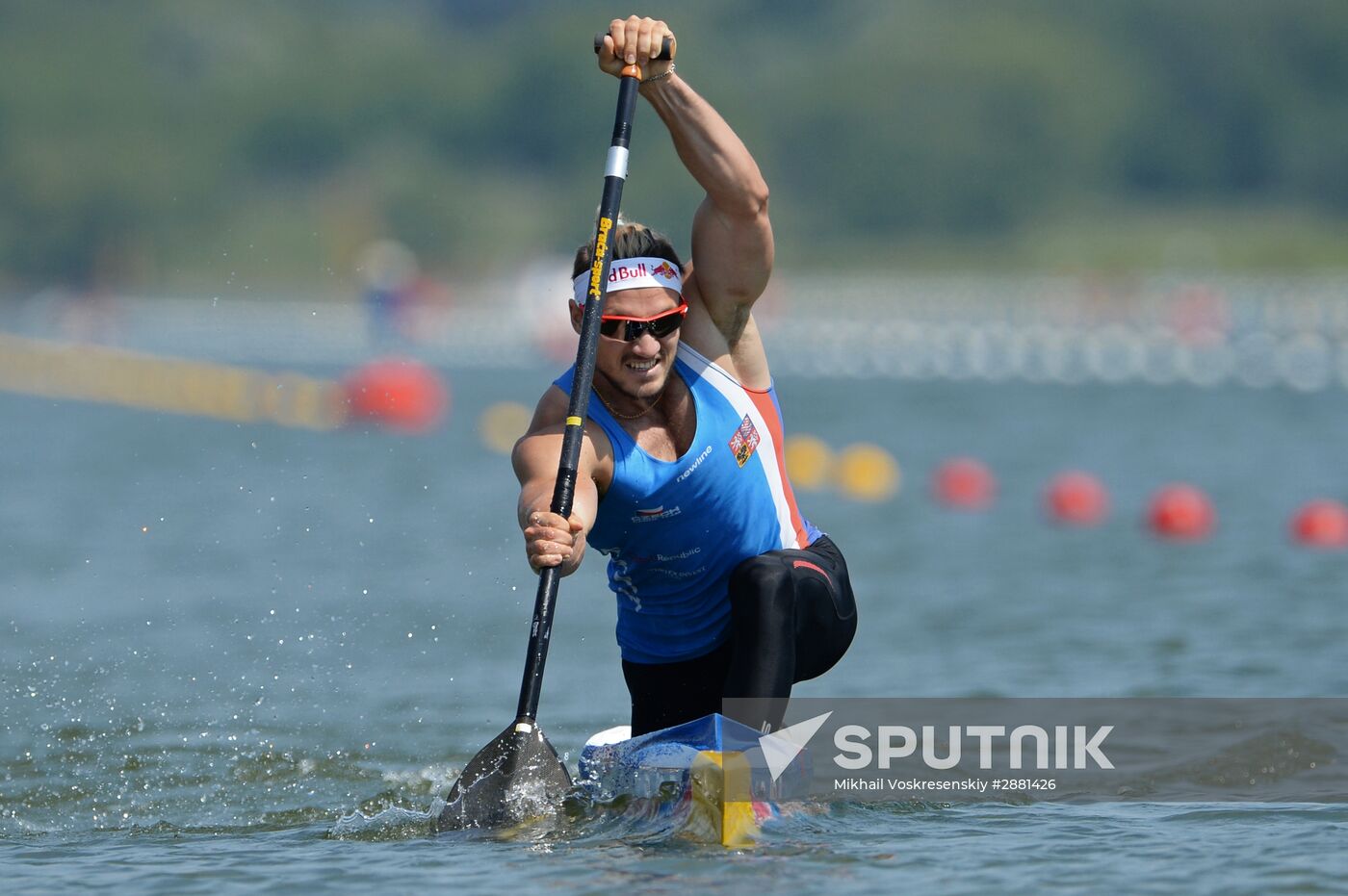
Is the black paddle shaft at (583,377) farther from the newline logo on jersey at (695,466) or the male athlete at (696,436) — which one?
the newline logo on jersey at (695,466)

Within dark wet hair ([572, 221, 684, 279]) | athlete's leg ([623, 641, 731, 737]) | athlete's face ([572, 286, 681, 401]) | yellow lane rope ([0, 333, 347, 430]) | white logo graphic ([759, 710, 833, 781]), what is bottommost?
white logo graphic ([759, 710, 833, 781])

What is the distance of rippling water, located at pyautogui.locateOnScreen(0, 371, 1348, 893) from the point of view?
20.5 ft

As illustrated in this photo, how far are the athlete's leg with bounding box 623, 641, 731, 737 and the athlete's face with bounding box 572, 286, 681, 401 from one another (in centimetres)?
105

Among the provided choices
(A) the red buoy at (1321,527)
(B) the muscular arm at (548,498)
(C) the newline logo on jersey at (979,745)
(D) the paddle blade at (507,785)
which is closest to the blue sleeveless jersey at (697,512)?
(B) the muscular arm at (548,498)

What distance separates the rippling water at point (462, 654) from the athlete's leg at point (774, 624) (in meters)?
0.43

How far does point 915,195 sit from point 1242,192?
39.5ft

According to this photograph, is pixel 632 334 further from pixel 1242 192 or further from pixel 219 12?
pixel 219 12

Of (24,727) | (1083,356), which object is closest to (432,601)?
(24,727)

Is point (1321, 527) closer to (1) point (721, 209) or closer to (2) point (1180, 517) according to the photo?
(2) point (1180, 517)

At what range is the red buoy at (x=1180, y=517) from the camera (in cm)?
1545

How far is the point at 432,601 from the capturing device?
509 inches

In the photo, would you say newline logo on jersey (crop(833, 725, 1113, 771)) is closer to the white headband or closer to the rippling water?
the rippling water

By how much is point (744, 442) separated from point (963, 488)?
11813 mm

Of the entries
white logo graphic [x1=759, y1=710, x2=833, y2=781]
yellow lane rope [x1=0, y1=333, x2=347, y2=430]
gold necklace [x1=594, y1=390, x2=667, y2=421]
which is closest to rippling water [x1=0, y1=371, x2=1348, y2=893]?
white logo graphic [x1=759, y1=710, x2=833, y2=781]
